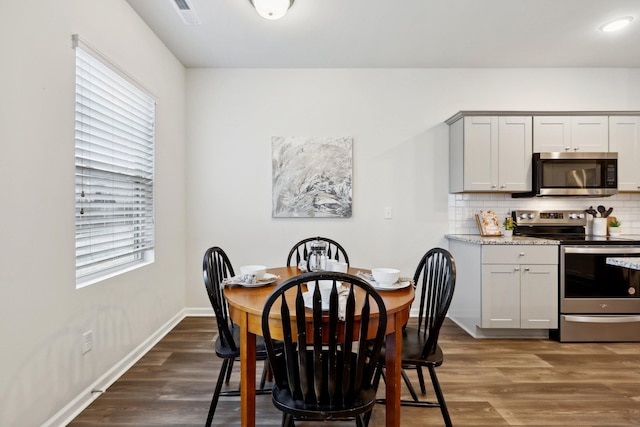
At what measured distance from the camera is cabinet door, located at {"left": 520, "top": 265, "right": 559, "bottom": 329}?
2.92 meters

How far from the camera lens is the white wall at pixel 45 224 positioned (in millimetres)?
1489

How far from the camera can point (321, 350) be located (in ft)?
4.37

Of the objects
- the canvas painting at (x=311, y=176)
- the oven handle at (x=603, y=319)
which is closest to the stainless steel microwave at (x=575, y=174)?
the oven handle at (x=603, y=319)

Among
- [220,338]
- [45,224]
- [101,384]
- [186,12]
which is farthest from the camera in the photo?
[186,12]

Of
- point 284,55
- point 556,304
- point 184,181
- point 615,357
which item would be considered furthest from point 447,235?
point 184,181

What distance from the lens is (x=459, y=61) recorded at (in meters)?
3.35

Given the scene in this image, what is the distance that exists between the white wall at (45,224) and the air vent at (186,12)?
0.35 metres

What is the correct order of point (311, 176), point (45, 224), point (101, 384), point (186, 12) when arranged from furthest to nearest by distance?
point (311, 176)
point (186, 12)
point (101, 384)
point (45, 224)

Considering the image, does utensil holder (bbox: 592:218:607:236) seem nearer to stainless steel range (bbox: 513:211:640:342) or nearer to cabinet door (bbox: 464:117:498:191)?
stainless steel range (bbox: 513:211:640:342)

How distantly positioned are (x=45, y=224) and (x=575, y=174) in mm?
4004

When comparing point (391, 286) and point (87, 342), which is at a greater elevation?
point (391, 286)

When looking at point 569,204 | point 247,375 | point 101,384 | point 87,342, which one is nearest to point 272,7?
point 247,375

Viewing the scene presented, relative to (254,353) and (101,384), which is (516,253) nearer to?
(254,353)

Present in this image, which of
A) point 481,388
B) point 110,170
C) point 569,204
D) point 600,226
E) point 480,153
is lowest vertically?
point 481,388
